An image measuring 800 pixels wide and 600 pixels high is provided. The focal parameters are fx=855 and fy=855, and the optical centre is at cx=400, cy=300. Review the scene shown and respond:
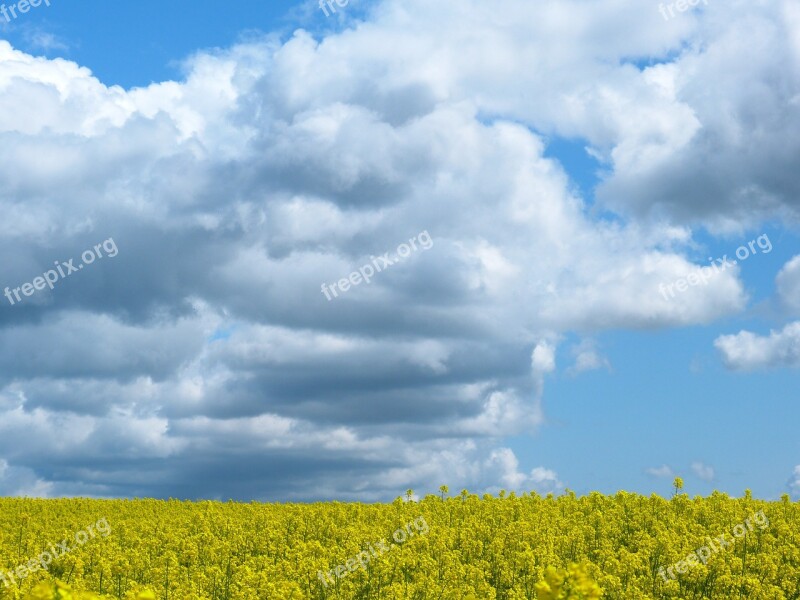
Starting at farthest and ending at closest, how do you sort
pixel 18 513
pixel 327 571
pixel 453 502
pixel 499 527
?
1. pixel 18 513
2. pixel 453 502
3. pixel 499 527
4. pixel 327 571

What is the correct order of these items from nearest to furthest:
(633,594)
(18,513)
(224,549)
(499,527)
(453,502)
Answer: (633,594)
(224,549)
(499,527)
(453,502)
(18,513)

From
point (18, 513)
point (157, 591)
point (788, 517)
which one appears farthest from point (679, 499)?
point (18, 513)

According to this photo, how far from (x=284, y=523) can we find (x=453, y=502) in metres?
5.88

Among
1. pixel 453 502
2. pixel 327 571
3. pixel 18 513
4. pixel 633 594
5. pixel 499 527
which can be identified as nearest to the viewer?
pixel 633 594

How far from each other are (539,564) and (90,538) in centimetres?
1369

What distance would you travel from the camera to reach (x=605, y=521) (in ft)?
80.1

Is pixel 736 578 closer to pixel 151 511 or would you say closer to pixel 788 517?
pixel 788 517

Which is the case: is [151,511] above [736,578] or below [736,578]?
above

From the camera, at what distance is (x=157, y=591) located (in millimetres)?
18688

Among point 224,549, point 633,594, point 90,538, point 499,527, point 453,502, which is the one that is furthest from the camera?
point 453,502

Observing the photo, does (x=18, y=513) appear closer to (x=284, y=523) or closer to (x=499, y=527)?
(x=284, y=523)

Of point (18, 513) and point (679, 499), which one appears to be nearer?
point (679, 499)

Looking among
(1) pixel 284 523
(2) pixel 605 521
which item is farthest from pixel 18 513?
(2) pixel 605 521

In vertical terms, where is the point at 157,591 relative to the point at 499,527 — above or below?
below
